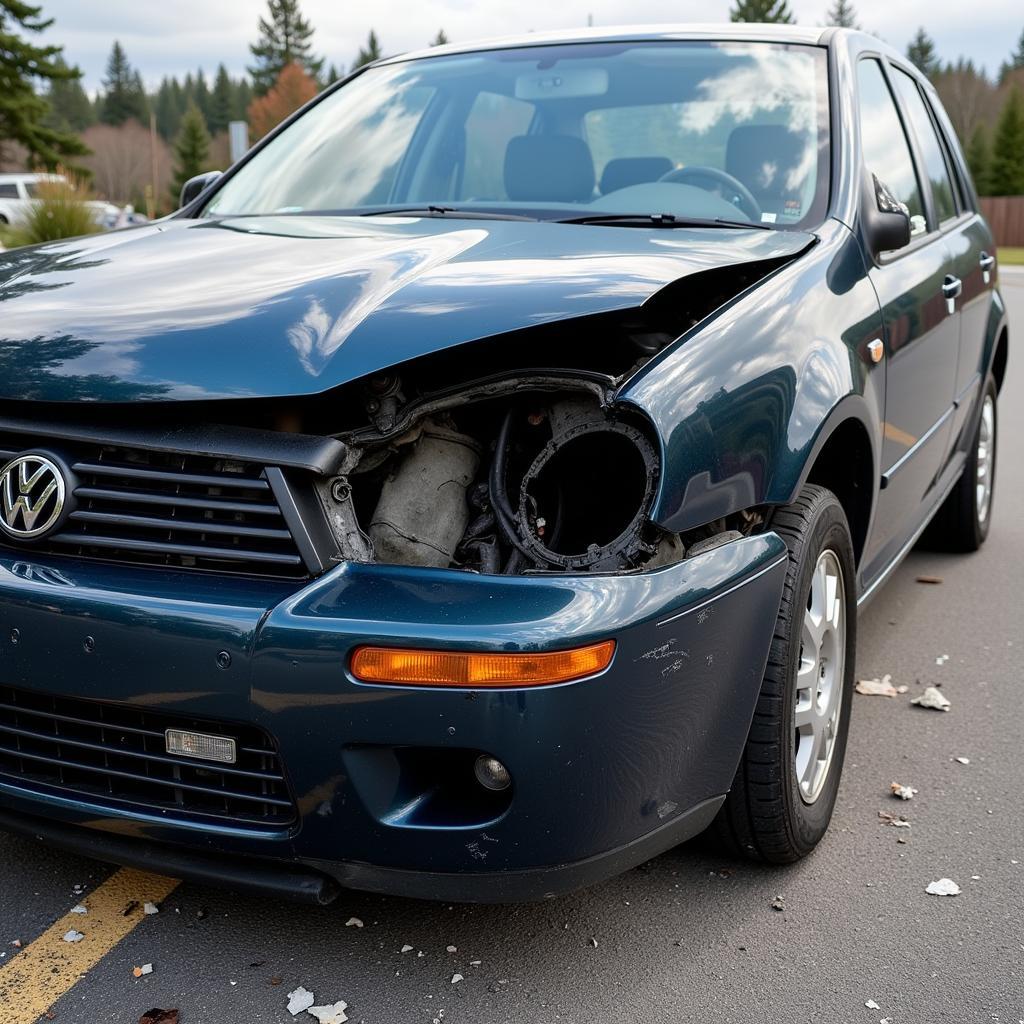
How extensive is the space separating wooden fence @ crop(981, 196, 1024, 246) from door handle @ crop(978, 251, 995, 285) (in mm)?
51668

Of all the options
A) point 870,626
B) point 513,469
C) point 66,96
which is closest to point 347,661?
point 513,469

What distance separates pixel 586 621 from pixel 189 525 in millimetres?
704

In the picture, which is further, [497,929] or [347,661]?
[497,929]

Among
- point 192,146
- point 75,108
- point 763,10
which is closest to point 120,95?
point 75,108

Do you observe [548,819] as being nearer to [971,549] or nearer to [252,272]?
[252,272]

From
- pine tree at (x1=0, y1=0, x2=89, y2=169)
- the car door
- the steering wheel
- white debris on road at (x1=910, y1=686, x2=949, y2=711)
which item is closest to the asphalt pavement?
white debris on road at (x1=910, y1=686, x2=949, y2=711)

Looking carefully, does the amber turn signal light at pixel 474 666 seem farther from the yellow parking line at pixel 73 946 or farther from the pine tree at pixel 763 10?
the pine tree at pixel 763 10

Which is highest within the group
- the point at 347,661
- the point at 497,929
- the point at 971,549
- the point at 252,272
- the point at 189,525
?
the point at 252,272

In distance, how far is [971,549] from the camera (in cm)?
534

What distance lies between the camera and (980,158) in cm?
6319

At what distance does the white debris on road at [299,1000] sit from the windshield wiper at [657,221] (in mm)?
1849

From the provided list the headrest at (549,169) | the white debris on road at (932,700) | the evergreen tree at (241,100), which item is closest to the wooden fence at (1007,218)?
the white debris on road at (932,700)

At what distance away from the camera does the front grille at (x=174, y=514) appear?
83.2 inches

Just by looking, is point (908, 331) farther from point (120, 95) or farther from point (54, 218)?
point (120, 95)
